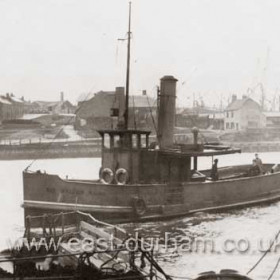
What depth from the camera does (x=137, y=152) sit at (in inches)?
762

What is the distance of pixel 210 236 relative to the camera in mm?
18000

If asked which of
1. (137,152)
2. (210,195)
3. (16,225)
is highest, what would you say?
(137,152)

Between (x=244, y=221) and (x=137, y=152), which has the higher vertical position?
(x=137, y=152)

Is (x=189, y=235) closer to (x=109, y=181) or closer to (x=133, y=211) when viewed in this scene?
(x=133, y=211)

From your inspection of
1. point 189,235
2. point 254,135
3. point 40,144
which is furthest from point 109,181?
point 254,135

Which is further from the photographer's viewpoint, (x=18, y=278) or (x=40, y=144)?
(x=40, y=144)

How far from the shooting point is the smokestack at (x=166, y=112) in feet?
70.2

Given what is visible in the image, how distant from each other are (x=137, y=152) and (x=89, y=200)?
264cm

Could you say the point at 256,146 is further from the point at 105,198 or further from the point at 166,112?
the point at 105,198

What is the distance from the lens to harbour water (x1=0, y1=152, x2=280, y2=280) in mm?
14078

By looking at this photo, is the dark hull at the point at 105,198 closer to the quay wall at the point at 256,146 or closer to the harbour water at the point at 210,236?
the harbour water at the point at 210,236

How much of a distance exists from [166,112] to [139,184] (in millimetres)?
3717

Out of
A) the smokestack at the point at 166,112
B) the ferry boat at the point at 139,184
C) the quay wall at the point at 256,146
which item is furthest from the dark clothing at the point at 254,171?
the quay wall at the point at 256,146

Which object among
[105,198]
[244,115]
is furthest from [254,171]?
[244,115]
